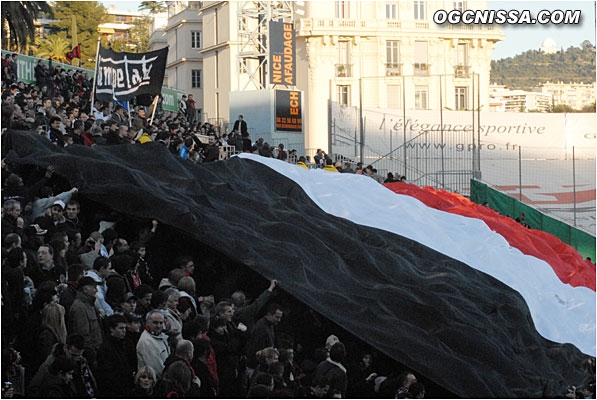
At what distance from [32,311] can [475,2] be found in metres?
44.0

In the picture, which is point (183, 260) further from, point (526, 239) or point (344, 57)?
point (344, 57)

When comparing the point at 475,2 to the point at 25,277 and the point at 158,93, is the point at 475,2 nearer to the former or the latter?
the point at 158,93

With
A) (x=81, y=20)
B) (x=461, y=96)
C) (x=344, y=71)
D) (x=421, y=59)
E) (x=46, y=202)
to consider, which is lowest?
(x=46, y=202)

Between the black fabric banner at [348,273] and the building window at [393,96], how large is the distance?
119 ft

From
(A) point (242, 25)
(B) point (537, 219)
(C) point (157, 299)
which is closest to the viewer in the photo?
(C) point (157, 299)

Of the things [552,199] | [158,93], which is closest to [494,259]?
[158,93]

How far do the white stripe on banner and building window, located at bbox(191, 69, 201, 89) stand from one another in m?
45.3

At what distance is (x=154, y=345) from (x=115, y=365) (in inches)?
12.7

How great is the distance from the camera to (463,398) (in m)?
8.88

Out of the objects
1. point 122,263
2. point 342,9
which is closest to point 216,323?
point 122,263

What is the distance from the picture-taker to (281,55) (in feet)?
124

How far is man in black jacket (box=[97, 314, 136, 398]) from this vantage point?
693 cm

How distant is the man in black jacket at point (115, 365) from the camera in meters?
6.93

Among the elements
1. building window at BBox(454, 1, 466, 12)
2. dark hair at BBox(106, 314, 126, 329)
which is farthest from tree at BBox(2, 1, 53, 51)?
building window at BBox(454, 1, 466, 12)
